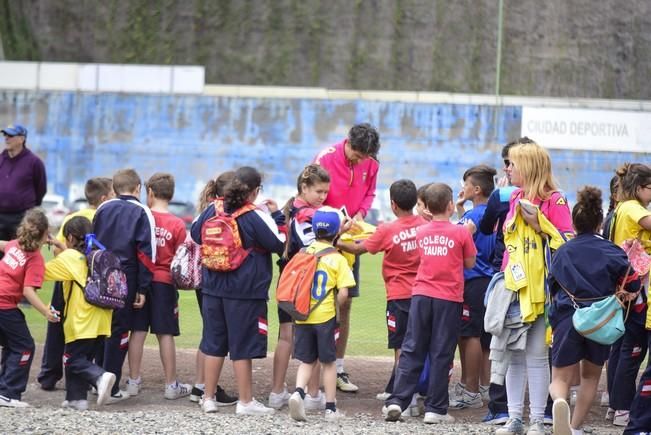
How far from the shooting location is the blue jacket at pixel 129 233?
27.2 feet

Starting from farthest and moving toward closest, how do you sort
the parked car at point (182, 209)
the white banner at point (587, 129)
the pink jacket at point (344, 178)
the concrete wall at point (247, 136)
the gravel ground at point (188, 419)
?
the concrete wall at point (247, 136), the white banner at point (587, 129), the parked car at point (182, 209), the pink jacket at point (344, 178), the gravel ground at point (188, 419)

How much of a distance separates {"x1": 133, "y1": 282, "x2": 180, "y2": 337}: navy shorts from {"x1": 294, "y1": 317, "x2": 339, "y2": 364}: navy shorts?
1.42 m

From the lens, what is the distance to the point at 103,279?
7840 millimetres

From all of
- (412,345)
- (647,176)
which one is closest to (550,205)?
(647,176)

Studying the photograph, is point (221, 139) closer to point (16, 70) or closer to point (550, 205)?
point (16, 70)

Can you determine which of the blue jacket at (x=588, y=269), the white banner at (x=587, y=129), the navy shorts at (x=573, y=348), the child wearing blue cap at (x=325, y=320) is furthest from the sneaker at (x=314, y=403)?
the white banner at (x=587, y=129)

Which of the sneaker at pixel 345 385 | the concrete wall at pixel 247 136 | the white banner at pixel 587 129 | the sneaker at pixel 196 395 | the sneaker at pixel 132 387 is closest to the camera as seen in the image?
the sneaker at pixel 196 395

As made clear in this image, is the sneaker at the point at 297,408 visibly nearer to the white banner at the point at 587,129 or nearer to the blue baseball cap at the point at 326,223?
the blue baseball cap at the point at 326,223

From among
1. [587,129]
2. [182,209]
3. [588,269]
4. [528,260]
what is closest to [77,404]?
[528,260]

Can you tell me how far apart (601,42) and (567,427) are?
45.3m

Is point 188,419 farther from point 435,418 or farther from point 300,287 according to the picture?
point 435,418

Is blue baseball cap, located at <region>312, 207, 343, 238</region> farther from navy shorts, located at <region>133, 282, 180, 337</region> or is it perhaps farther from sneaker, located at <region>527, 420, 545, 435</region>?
sneaker, located at <region>527, 420, 545, 435</region>

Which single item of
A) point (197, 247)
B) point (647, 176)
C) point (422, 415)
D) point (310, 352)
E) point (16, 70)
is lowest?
point (422, 415)

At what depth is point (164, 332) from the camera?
8.50 metres
